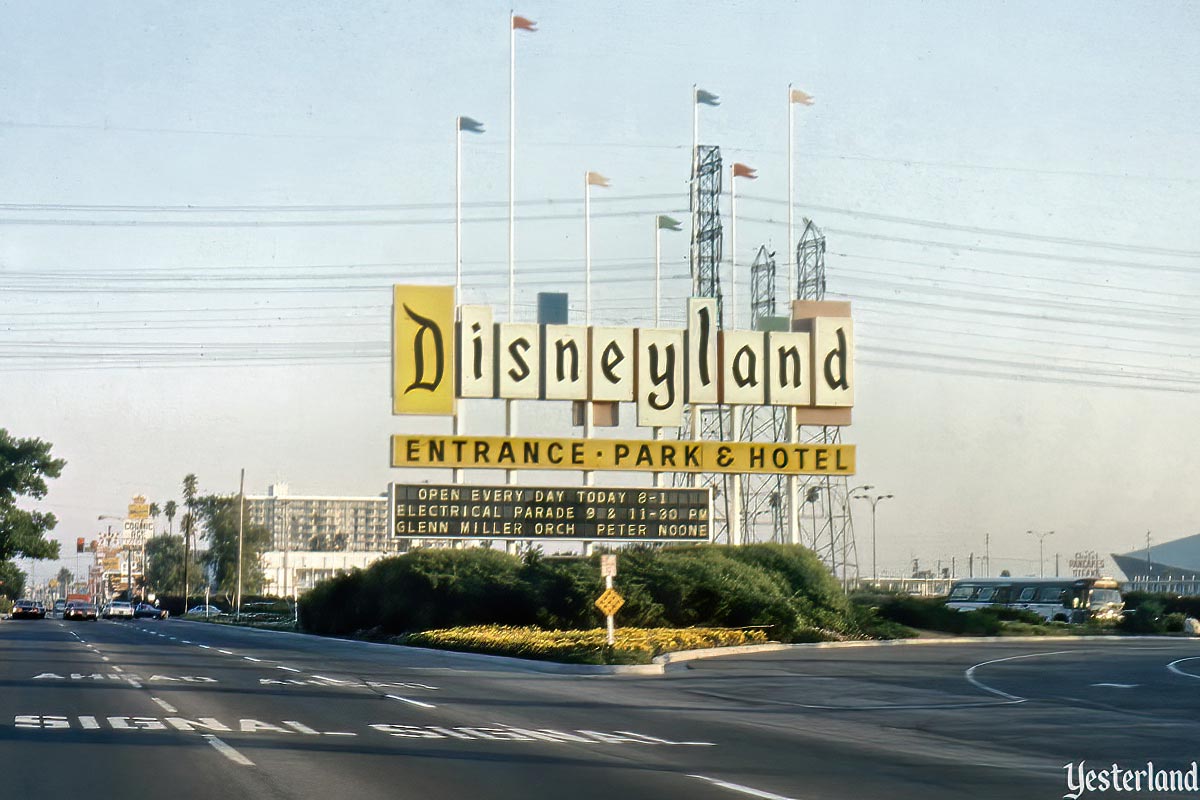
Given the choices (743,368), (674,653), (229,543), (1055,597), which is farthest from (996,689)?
(229,543)

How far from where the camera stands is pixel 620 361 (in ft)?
153

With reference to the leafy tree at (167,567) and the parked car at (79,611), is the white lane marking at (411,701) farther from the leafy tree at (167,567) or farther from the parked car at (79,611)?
the leafy tree at (167,567)

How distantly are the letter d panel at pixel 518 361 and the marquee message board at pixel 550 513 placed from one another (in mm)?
3468

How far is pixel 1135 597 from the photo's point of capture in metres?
64.6

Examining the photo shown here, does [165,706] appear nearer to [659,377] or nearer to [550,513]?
[550,513]

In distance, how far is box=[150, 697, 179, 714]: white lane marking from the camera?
18.9 metres

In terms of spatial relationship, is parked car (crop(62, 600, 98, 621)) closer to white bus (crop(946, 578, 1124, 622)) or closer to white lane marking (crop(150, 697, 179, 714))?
white bus (crop(946, 578, 1124, 622))

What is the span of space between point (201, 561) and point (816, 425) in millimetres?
135228

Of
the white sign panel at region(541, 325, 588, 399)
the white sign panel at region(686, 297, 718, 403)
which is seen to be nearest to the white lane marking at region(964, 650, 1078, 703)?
the white sign panel at region(686, 297, 718, 403)

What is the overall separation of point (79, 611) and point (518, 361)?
186ft

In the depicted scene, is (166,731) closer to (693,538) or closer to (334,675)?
(334,675)

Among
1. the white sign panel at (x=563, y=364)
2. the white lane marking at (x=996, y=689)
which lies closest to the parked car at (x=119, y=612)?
the white sign panel at (x=563, y=364)

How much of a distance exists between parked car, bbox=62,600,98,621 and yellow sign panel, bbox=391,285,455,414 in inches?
2167

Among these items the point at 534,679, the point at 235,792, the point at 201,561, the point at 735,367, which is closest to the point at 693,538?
the point at 735,367
